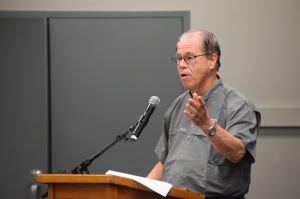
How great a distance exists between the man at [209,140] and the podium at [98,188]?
26cm

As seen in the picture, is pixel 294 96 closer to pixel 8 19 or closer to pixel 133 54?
pixel 133 54

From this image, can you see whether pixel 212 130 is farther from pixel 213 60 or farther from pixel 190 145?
pixel 213 60

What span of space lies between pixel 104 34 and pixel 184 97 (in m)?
1.24

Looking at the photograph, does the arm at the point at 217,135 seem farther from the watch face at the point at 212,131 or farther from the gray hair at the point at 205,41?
the gray hair at the point at 205,41

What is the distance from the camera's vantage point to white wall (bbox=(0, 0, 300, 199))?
329 cm

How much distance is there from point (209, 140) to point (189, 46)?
1.33ft

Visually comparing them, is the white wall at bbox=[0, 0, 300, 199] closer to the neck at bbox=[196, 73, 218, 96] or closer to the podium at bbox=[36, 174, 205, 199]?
the neck at bbox=[196, 73, 218, 96]

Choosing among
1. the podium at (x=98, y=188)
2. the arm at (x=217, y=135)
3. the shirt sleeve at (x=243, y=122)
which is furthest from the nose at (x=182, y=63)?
the podium at (x=98, y=188)

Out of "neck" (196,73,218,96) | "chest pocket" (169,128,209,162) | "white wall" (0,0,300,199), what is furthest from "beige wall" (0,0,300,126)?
"chest pocket" (169,128,209,162)

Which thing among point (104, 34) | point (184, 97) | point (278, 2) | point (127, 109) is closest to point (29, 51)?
point (104, 34)

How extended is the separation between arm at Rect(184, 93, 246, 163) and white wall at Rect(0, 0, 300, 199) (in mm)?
1677

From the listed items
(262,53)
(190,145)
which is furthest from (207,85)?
(262,53)

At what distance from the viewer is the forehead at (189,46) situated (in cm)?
191

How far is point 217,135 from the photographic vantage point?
158cm
